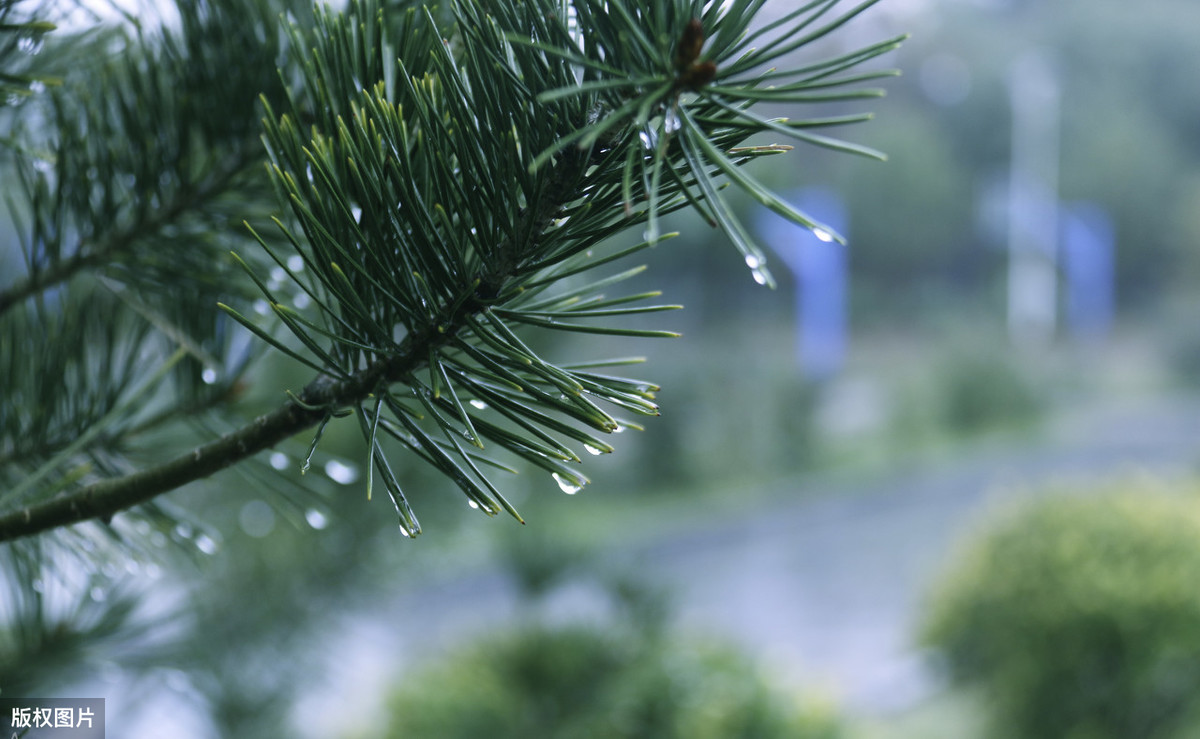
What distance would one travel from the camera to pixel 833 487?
3213 mm

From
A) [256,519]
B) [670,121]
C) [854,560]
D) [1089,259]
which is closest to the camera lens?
[670,121]

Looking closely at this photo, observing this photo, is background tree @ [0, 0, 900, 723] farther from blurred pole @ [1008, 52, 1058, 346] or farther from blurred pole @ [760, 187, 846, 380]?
blurred pole @ [1008, 52, 1058, 346]

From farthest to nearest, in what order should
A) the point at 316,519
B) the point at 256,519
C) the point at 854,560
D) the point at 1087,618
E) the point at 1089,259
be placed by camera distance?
1. the point at 1089,259
2. the point at 854,560
3. the point at 1087,618
4. the point at 256,519
5. the point at 316,519

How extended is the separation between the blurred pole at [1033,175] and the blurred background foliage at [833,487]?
0.05m

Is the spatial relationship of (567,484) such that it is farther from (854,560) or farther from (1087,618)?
(854,560)

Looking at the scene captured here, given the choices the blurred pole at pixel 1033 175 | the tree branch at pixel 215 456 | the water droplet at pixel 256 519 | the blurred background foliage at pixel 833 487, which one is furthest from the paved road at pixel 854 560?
the tree branch at pixel 215 456

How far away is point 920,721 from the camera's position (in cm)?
227

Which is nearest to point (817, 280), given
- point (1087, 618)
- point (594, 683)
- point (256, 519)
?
point (1087, 618)

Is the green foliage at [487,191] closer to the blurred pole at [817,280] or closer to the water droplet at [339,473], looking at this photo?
the water droplet at [339,473]

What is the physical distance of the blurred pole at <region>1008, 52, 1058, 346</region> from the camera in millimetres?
3088

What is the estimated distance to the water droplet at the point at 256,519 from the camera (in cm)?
88

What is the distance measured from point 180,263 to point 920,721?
2.34m

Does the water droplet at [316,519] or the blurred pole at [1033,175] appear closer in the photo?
the water droplet at [316,519]

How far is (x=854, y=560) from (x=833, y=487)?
0.99 ft
